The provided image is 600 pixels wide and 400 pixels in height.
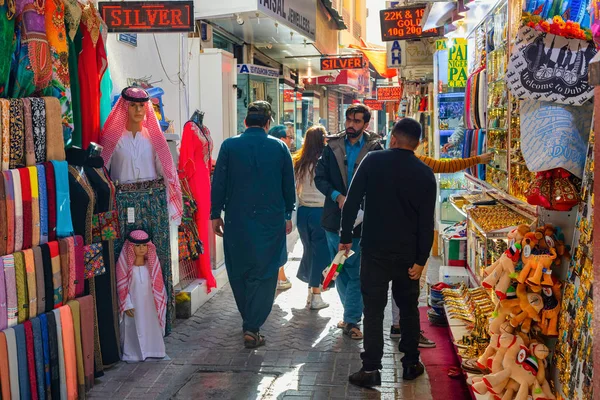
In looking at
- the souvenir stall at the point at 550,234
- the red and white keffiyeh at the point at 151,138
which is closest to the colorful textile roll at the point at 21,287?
the red and white keffiyeh at the point at 151,138

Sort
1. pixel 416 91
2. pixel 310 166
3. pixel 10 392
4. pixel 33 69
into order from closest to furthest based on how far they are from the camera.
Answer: pixel 10 392 < pixel 33 69 < pixel 310 166 < pixel 416 91

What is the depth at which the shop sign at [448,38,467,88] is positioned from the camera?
983 centimetres

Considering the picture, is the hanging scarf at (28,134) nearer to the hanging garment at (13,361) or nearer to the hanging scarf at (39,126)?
the hanging scarf at (39,126)

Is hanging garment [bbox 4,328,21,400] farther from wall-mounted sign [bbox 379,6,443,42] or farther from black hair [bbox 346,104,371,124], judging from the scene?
wall-mounted sign [bbox 379,6,443,42]

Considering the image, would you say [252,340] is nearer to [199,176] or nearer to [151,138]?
[151,138]

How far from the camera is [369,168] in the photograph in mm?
5270

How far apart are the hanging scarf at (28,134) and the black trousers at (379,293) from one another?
2.36m

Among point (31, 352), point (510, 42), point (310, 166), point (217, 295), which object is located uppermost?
point (510, 42)

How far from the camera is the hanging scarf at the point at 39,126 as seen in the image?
4812 millimetres

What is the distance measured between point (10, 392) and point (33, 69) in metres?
2.04

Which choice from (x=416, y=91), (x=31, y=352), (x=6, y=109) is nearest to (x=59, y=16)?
(x=6, y=109)

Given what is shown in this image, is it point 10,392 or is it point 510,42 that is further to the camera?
point 510,42

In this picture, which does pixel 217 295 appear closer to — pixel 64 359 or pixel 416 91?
pixel 64 359

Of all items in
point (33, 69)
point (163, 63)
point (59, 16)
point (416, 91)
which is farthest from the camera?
point (416, 91)
